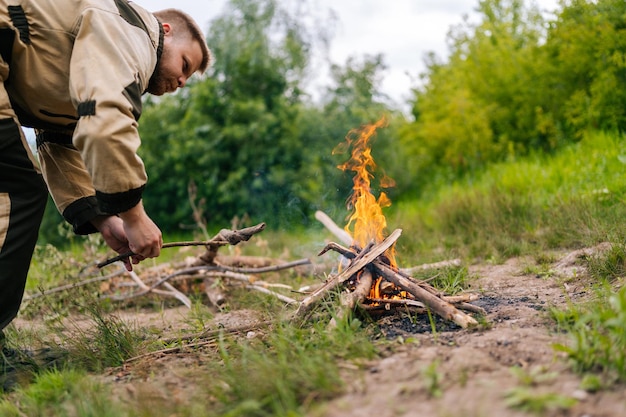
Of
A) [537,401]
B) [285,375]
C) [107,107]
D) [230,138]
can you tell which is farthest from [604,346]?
[230,138]

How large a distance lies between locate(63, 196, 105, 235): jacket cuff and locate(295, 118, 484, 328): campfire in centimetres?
144

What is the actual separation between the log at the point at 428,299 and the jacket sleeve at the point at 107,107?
1.53 metres

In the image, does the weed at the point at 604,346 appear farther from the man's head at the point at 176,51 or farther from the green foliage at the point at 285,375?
the man's head at the point at 176,51

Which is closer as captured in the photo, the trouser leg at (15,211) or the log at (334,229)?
the trouser leg at (15,211)

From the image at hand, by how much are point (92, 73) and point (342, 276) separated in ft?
5.79

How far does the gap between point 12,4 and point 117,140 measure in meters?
0.92

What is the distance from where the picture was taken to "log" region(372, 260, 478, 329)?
9.51 ft

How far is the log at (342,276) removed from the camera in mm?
3182

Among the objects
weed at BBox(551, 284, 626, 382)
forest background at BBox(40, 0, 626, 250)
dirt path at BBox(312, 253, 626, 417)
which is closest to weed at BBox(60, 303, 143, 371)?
dirt path at BBox(312, 253, 626, 417)

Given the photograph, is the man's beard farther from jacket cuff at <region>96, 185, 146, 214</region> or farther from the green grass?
the green grass

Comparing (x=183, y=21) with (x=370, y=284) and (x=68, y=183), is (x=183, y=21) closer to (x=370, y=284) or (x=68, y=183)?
(x=68, y=183)

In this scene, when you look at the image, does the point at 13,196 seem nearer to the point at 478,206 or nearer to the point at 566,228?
the point at 566,228

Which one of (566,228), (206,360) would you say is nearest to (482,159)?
(566,228)

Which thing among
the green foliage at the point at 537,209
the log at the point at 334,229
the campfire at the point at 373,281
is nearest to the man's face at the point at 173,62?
the campfire at the point at 373,281
